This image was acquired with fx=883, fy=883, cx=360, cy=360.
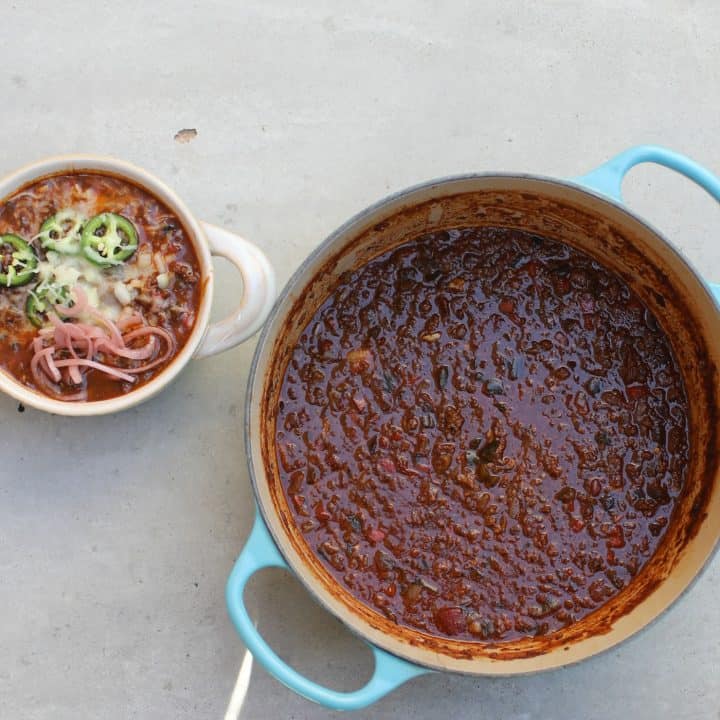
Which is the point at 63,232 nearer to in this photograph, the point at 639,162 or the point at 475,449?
the point at 475,449

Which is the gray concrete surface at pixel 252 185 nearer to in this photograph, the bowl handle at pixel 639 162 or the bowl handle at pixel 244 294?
the bowl handle at pixel 244 294

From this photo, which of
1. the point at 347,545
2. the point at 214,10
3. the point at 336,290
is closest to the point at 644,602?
the point at 347,545

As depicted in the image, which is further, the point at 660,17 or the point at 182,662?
the point at 660,17

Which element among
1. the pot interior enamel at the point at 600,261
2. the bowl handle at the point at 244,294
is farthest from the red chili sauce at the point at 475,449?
the bowl handle at the point at 244,294

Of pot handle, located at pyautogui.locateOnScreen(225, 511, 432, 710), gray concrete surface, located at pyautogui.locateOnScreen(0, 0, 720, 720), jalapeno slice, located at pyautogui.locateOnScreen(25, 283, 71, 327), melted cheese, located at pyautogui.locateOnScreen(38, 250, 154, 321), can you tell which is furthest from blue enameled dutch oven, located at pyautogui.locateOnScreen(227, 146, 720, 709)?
Result: jalapeno slice, located at pyautogui.locateOnScreen(25, 283, 71, 327)

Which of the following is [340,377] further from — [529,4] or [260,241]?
[529,4]

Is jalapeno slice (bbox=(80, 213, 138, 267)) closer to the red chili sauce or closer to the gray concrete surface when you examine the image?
the gray concrete surface
